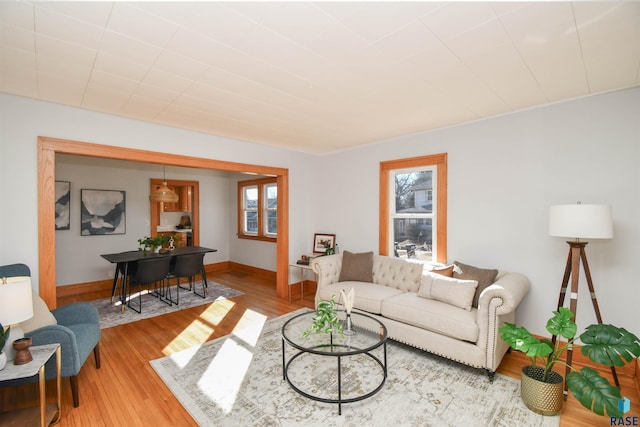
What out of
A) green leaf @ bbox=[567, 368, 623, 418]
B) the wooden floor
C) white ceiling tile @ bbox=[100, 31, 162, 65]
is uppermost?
white ceiling tile @ bbox=[100, 31, 162, 65]

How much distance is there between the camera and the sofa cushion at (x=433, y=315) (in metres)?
2.71

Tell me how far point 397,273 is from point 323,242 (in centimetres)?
174

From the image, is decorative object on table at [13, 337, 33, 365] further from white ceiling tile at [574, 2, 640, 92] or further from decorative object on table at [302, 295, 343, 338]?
white ceiling tile at [574, 2, 640, 92]

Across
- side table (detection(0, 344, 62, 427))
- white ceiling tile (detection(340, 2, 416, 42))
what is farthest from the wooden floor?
white ceiling tile (detection(340, 2, 416, 42))

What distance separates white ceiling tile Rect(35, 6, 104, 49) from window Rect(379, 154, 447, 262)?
144 inches

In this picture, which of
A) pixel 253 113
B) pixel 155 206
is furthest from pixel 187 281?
pixel 253 113

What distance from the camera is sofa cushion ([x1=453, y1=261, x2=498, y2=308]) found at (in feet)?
10.0

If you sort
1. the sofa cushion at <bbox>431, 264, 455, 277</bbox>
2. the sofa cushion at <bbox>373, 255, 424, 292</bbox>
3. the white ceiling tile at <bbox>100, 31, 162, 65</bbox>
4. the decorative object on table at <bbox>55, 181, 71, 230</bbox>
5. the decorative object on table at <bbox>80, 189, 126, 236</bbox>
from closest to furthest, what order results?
the white ceiling tile at <bbox>100, 31, 162, 65</bbox> < the sofa cushion at <bbox>431, 264, 455, 277</bbox> < the sofa cushion at <bbox>373, 255, 424, 292</bbox> < the decorative object on table at <bbox>55, 181, 71, 230</bbox> < the decorative object on table at <bbox>80, 189, 126, 236</bbox>

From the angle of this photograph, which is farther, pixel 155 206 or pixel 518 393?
pixel 155 206

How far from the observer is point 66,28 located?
1757 millimetres

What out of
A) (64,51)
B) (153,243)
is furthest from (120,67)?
(153,243)

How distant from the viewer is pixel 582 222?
234 centimetres

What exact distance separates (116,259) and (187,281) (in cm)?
196

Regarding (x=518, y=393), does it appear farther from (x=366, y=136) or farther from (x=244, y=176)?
(x=244, y=176)
